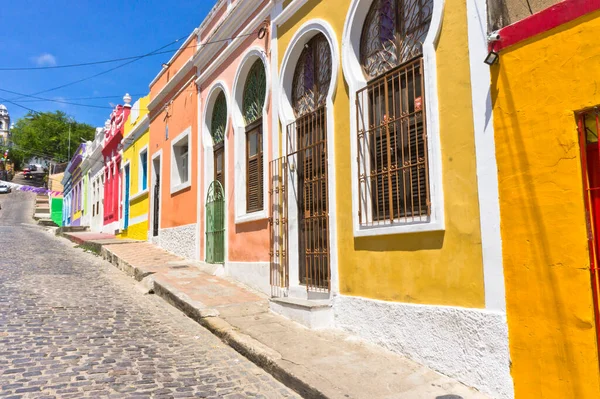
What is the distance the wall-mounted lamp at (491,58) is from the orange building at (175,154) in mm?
7870

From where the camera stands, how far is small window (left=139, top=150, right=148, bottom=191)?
15.8 m

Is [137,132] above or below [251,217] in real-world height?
above

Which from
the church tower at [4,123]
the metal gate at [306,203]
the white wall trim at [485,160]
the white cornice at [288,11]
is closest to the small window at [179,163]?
the white cornice at [288,11]

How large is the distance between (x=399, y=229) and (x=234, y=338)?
7.29 ft

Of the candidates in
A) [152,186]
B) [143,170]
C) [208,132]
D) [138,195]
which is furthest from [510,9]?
[143,170]

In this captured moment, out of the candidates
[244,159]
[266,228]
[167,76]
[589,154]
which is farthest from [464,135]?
[167,76]

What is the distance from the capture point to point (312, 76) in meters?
7.18

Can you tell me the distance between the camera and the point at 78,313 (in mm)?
6699

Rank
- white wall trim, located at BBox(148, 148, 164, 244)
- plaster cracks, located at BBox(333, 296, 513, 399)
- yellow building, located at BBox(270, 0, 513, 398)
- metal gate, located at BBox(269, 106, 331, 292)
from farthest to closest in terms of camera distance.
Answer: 1. white wall trim, located at BBox(148, 148, 164, 244)
2. metal gate, located at BBox(269, 106, 331, 292)
3. yellow building, located at BBox(270, 0, 513, 398)
4. plaster cracks, located at BBox(333, 296, 513, 399)

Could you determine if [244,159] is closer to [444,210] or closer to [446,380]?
[444,210]

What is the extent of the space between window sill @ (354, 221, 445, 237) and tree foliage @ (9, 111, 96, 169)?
2258 inches

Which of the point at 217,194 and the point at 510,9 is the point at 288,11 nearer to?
the point at 510,9

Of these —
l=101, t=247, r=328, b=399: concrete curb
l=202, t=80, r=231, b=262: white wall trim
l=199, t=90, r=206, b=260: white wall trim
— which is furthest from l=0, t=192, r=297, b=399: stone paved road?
l=202, t=80, r=231, b=262: white wall trim

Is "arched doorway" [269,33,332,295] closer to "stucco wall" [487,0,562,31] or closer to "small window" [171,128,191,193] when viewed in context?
"stucco wall" [487,0,562,31]
